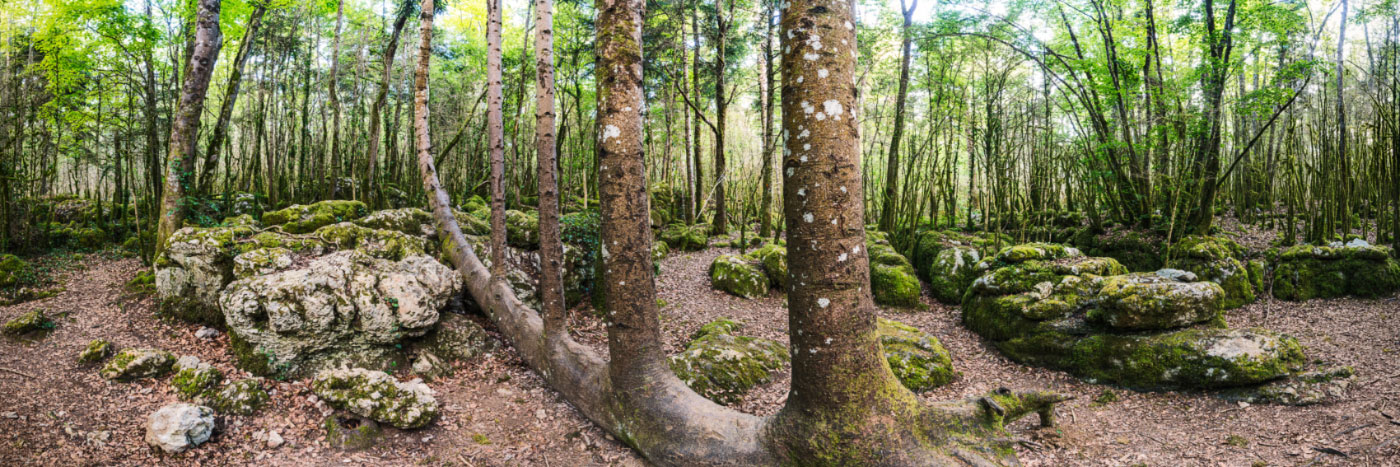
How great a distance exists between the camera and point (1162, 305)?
487cm

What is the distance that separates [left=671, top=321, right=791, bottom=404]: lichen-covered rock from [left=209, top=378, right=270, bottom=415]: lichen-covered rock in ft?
10.8

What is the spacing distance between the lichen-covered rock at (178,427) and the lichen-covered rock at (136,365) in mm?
866

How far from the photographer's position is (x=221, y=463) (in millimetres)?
3418

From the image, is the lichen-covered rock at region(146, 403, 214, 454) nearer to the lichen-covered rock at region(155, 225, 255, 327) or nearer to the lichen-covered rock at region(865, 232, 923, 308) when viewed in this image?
the lichen-covered rock at region(155, 225, 255, 327)

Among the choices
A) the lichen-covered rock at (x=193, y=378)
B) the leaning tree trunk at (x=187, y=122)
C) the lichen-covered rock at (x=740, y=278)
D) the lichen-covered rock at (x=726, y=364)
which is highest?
the leaning tree trunk at (x=187, y=122)

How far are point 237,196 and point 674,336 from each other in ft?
30.2

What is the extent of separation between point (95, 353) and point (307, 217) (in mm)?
2619

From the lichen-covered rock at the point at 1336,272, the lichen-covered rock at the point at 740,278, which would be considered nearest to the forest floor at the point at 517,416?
the lichen-covered rock at the point at 1336,272

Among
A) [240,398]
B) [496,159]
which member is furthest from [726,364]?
[240,398]

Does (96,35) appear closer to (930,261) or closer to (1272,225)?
(930,261)

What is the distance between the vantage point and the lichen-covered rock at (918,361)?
199 inches

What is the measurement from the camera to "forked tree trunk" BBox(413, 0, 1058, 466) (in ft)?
8.20

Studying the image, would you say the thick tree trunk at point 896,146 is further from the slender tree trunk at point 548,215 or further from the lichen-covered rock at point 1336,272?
the slender tree trunk at point 548,215

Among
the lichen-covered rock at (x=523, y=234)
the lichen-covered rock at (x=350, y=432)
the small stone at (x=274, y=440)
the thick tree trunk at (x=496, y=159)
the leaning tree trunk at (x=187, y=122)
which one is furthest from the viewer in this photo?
the lichen-covered rock at (x=523, y=234)
